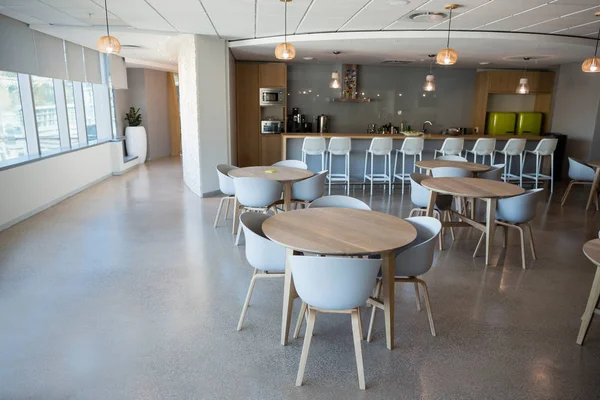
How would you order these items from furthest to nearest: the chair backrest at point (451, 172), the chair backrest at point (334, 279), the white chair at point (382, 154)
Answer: the white chair at point (382, 154) < the chair backrest at point (451, 172) < the chair backrest at point (334, 279)

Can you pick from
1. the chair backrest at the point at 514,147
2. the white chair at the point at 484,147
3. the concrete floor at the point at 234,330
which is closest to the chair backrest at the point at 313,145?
the white chair at the point at 484,147

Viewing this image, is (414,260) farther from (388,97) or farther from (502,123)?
(502,123)

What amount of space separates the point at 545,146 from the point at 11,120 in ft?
27.6

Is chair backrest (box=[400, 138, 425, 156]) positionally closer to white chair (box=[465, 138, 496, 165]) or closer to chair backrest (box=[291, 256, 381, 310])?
white chair (box=[465, 138, 496, 165])

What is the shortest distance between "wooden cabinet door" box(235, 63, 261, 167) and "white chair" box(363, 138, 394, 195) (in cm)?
256

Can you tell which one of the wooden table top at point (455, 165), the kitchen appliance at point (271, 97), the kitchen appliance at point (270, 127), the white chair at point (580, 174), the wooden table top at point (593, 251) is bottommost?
the white chair at point (580, 174)

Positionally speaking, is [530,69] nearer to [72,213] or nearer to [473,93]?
[473,93]

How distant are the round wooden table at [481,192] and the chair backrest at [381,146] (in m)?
2.75

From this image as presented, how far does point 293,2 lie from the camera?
4.34m

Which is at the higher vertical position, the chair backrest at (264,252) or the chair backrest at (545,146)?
the chair backrest at (545,146)

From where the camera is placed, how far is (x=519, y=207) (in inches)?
154

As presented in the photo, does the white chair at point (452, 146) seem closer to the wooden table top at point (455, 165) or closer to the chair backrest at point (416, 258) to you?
the wooden table top at point (455, 165)

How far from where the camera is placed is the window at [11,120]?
5.23 meters

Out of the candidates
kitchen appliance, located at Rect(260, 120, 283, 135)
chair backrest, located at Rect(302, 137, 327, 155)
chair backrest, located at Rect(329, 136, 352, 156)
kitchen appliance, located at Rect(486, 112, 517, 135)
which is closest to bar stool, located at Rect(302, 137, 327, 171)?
chair backrest, located at Rect(302, 137, 327, 155)
